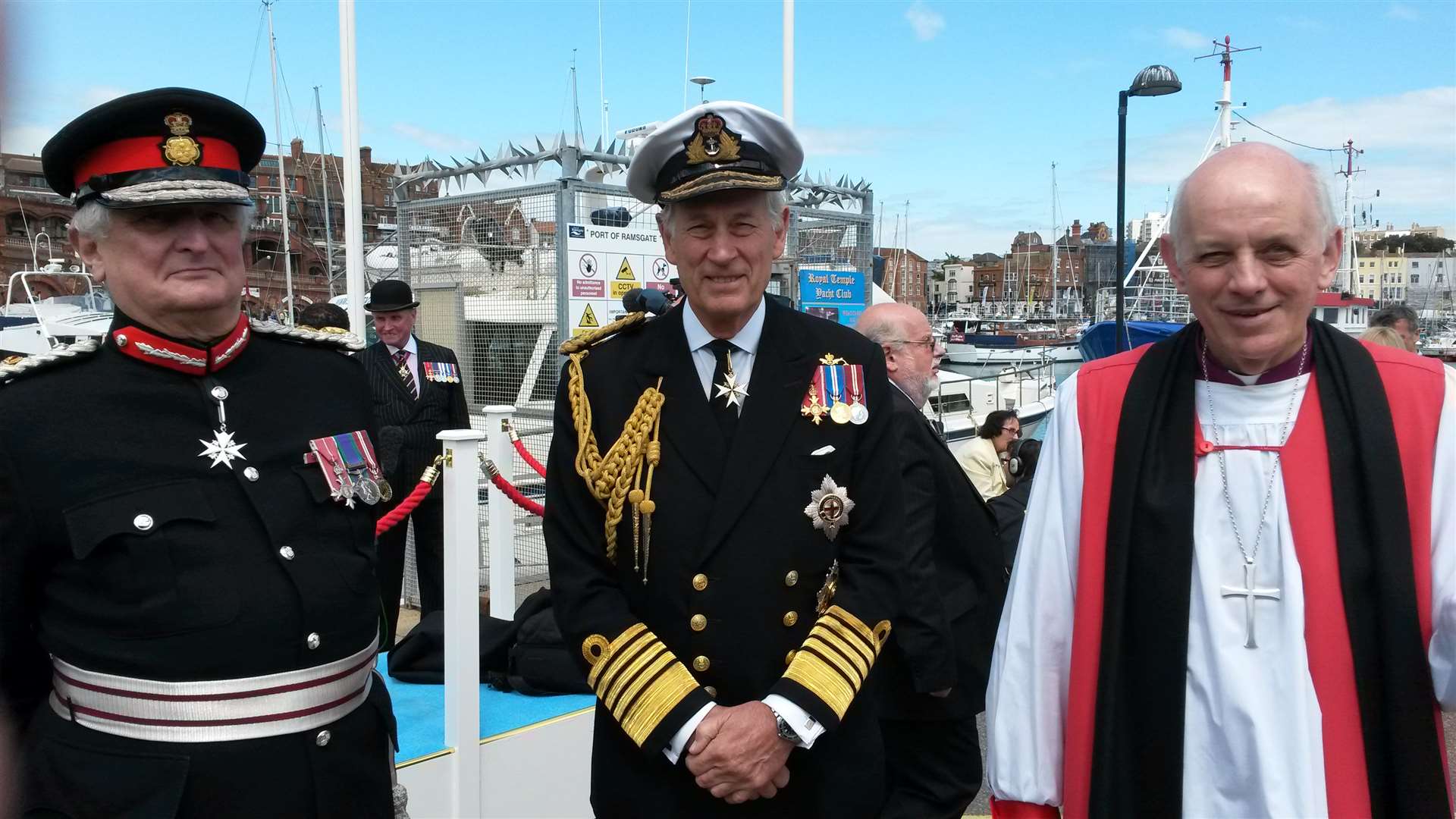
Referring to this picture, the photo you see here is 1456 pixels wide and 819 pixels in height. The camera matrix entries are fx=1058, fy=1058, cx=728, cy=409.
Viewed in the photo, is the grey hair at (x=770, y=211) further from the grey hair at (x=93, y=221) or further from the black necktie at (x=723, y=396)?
the grey hair at (x=93, y=221)

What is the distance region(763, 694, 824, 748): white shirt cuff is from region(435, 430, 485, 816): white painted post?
5.93 ft

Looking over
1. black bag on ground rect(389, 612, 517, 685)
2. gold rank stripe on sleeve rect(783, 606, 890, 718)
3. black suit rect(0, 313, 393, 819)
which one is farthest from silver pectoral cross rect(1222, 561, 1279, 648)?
black bag on ground rect(389, 612, 517, 685)

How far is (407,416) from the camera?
621 centimetres

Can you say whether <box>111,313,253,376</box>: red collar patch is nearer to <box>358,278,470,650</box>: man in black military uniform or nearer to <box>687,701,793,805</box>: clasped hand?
<box>687,701,793,805</box>: clasped hand

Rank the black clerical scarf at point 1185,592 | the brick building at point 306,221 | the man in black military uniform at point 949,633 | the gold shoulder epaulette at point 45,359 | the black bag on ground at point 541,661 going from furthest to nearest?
the brick building at point 306,221
the black bag on ground at point 541,661
the man in black military uniform at point 949,633
the gold shoulder epaulette at point 45,359
the black clerical scarf at point 1185,592

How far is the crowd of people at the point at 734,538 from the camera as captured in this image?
1.86m

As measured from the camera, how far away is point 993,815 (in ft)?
6.95

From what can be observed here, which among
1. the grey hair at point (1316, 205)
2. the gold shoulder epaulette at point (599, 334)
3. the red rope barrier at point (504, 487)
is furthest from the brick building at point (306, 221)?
the grey hair at point (1316, 205)

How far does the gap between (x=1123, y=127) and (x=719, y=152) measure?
9.77m

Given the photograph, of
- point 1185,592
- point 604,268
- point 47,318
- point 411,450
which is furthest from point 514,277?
point 47,318

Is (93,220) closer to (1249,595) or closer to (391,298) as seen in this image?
(1249,595)

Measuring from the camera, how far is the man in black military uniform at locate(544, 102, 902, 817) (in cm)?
215

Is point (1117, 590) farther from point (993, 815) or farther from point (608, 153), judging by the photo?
point (608, 153)

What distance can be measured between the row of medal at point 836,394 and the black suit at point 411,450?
13.7 feet
